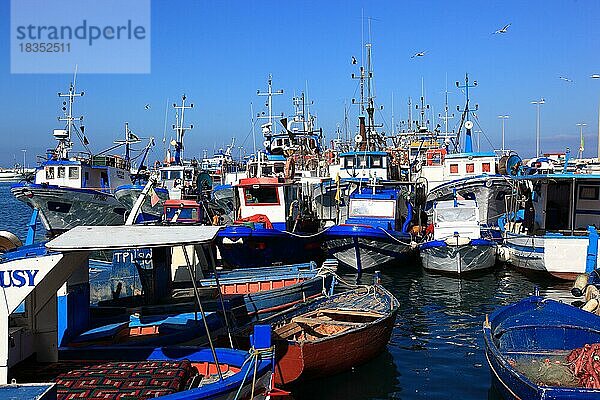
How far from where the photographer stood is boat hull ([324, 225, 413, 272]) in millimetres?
21328

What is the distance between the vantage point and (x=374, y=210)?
2384 cm

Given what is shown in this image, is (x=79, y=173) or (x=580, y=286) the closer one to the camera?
(x=580, y=286)

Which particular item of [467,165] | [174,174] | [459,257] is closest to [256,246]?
[459,257]

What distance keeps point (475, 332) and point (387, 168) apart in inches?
555

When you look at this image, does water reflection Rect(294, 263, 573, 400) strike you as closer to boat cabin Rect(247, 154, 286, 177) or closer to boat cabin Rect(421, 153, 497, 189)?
boat cabin Rect(247, 154, 286, 177)

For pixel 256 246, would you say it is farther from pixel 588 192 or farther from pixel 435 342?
pixel 588 192

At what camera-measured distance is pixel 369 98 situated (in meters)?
30.7

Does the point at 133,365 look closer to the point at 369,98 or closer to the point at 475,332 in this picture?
the point at 475,332

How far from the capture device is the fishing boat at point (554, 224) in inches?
748

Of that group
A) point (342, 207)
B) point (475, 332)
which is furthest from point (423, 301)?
point (342, 207)

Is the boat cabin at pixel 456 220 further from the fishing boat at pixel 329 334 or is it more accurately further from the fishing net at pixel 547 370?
the fishing net at pixel 547 370

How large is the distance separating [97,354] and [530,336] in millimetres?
6962

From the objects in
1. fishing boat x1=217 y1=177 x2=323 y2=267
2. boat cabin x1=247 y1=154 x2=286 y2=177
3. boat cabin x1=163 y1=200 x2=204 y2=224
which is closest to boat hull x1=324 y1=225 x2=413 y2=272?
fishing boat x1=217 y1=177 x2=323 y2=267

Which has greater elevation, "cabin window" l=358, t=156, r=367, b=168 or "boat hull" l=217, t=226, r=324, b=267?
"cabin window" l=358, t=156, r=367, b=168
